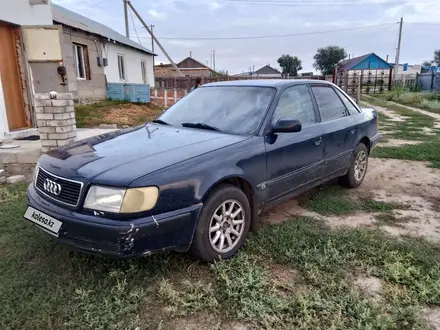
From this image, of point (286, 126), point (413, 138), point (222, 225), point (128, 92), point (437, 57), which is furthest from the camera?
point (437, 57)

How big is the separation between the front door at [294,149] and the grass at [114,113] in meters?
6.97

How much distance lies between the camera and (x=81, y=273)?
2.61 m

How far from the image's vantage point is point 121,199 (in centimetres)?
223

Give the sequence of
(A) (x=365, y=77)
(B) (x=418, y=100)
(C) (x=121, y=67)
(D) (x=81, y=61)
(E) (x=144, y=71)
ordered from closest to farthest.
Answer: (D) (x=81, y=61) < (C) (x=121, y=67) < (B) (x=418, y=100) < (E) (x=144, y=71) < (A) (x=365, y=77)

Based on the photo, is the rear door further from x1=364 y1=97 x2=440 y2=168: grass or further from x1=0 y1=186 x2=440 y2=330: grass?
x1=364 y1=97 x2=440 y2=168: grass

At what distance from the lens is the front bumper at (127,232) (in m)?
2.21

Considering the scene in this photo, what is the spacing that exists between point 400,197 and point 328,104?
1.53 metres

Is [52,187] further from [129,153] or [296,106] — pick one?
[296,106]

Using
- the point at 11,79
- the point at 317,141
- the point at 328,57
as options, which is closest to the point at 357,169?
the point at 317,141

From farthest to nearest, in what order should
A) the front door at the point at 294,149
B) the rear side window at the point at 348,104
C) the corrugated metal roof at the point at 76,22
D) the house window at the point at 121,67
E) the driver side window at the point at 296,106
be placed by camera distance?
1. the house window at the point at 121,67
2. the corrugated metal roof at the point at 76,22
3. the rear side window at the point at 348,104
4. the driver side window at the point at 296,106
5. the front door at the point at 294,149

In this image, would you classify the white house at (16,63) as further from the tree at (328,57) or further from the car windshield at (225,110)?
the tree at (328,57)

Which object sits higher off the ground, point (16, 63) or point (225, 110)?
point (16, 63)

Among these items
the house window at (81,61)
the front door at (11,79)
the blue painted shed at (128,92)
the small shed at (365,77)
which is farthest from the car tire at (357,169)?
the small shed at (365,77)

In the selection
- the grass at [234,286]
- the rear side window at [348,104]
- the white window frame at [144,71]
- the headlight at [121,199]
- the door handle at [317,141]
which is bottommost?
the grass at [234,286]
